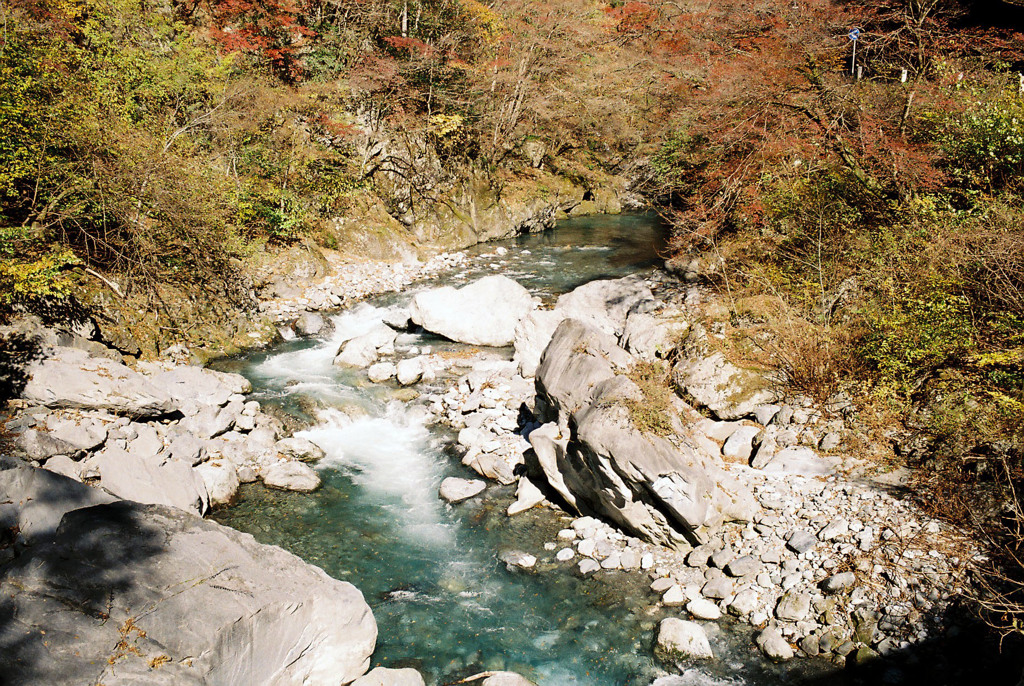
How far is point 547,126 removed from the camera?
89.0ft

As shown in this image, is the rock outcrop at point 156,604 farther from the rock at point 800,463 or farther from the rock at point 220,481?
the rock at point 800,463

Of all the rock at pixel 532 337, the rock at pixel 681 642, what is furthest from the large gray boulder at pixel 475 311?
the rock at pixel 681 642

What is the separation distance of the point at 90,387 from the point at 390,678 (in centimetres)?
682

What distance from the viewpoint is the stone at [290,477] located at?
9461 mm

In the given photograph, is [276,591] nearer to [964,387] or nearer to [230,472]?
[230,472]

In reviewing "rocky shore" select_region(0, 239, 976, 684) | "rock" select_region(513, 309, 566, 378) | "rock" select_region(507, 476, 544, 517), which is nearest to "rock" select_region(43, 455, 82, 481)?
"rocky shore" select_region(0, 239, 976, 684)

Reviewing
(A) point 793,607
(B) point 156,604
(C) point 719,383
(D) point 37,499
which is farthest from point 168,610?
(C) point 719,383

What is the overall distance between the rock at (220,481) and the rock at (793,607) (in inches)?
300

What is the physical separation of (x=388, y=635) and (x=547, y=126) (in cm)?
2438

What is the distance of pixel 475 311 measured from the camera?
15.1 m

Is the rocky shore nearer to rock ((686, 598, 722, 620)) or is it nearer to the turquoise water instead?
rock ((686, 598, 722, 620))

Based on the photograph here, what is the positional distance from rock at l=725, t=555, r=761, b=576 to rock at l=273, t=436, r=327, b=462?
6769mm

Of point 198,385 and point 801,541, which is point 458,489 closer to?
point 801,541

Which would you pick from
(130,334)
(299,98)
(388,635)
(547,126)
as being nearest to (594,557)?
(388,635)
